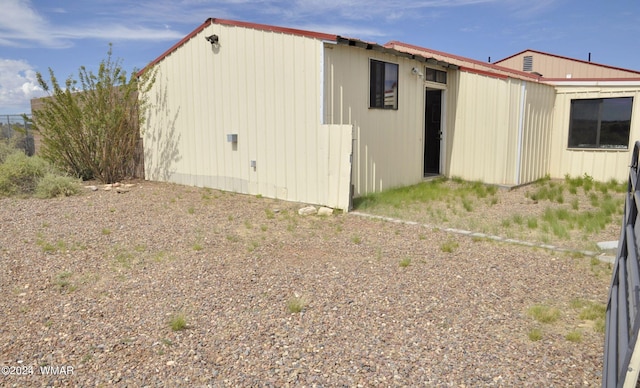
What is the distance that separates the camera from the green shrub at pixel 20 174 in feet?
31.1

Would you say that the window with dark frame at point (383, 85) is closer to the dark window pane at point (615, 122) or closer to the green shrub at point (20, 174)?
the dark window pane at point (615, 122)

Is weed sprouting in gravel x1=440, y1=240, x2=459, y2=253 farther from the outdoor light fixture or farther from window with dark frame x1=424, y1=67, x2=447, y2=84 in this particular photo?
the outdoor light fixture

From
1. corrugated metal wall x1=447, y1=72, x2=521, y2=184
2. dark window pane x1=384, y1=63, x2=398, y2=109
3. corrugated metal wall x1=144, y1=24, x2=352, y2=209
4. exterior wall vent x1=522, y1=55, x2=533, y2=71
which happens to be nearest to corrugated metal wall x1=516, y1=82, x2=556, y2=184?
corrugated metal wall x1=447, y1=72, x2=521, y2=184

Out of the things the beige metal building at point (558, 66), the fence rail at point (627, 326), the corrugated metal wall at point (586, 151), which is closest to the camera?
the fence rail at point (627, 326)

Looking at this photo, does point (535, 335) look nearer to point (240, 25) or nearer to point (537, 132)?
point (240, 25)

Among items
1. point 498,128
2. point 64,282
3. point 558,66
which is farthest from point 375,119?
point 558,66

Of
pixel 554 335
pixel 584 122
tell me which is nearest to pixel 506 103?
pixel 584 122

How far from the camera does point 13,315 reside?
3.66 m

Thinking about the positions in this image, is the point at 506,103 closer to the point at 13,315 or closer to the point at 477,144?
the point at 477,144

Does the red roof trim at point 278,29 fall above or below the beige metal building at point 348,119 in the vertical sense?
above

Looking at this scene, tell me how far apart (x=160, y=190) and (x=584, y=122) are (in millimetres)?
10516

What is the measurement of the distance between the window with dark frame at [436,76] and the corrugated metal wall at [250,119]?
12.2 ft

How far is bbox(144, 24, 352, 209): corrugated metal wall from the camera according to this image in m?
8.02

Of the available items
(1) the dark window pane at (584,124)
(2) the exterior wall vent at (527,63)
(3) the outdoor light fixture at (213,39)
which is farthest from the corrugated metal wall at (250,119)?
(2) the exterior wall vent at (527,63)
